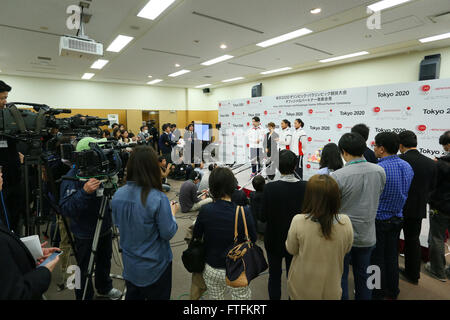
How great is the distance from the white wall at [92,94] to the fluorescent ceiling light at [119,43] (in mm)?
5553

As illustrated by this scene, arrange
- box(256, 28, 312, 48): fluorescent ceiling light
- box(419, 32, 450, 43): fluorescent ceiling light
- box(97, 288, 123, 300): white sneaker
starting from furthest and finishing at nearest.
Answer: box(419, 32, 450, 43): fluorescent ceiling light
box(256, 28, 312, 48): fluorescent ceiling light
box(97, 288, 123, 300): white sneaker

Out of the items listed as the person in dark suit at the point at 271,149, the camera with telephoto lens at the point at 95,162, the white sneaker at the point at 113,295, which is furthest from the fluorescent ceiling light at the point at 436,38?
the white sneaker at the point at 113,295

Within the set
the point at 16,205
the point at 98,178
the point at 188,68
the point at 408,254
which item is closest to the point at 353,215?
the point at 408,254

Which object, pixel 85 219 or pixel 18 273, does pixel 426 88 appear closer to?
pixel 85 219

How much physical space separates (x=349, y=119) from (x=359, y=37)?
1776mm

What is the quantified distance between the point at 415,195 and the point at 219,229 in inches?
79.7

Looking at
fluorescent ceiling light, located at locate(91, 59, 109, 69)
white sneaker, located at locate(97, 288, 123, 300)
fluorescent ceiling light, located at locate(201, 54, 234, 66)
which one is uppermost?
fluorescent ceiling light, located at locate(201, 54, 234, 66)

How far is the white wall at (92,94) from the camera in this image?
9.07 metres

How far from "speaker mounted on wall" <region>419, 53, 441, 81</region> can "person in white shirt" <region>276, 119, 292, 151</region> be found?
142 inches

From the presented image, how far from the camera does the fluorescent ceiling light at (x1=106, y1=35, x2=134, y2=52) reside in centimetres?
509

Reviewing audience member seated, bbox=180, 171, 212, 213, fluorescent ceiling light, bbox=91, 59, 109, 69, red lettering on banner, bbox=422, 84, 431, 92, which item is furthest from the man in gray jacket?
fluorescent ceiling light, bbox=91, 59, 109, 69

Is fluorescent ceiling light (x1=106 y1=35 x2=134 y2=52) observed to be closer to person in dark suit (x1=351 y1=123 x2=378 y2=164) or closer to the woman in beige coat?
person in dark suit (x1=351 y1=123 x2=378 y2=164)

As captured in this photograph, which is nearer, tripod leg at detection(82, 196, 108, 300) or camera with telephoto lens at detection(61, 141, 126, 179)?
camera with telephoto lens at detection(61, 141, 126, 179)
